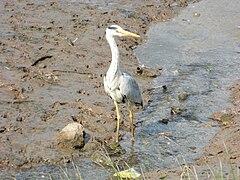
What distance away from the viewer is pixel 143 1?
16406 mm

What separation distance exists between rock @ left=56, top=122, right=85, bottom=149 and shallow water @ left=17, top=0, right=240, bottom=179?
305mm

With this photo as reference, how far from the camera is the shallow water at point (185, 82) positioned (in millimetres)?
7914

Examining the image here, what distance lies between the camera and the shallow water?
7914 mm

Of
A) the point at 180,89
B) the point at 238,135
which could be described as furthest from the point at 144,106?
the point at 238,135

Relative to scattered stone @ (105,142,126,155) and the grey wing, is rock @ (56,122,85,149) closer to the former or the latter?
scattered stone @ (105,142,126,155)

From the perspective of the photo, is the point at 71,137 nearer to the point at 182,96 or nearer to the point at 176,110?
the point at 176,110

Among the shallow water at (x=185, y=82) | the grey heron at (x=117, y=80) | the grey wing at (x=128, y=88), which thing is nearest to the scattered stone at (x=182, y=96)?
the shallow water at (x=185, y=82)

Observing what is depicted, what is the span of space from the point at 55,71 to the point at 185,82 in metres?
2.54

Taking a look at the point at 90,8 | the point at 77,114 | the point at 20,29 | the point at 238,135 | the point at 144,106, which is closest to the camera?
the point at 238,135

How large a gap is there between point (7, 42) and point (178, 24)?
542 cm

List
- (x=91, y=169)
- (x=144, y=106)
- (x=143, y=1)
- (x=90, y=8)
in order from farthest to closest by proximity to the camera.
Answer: (x=143, y=1), (x=90, y=8), (x=144, y=106), (x=91, y=169)

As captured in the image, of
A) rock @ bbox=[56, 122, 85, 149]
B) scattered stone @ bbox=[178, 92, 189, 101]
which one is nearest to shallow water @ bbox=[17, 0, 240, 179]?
scattered stone @ bbox=[178, 92, 189, 101]

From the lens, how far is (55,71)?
10.4 metres

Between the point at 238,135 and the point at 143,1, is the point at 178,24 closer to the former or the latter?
the point at 143,1
